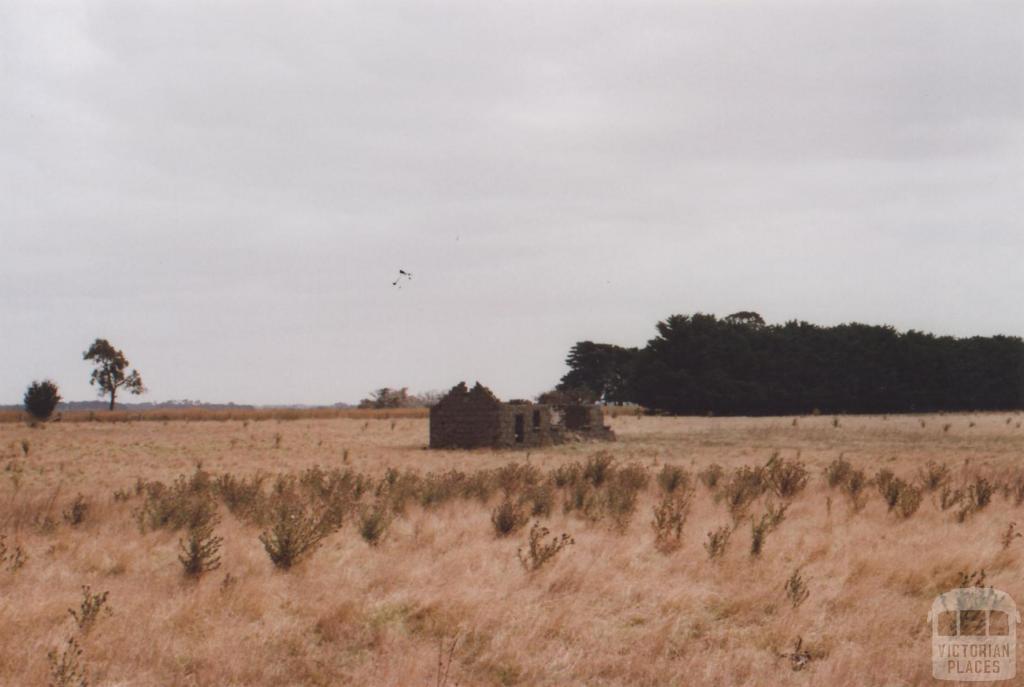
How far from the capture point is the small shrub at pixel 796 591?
6973 mm

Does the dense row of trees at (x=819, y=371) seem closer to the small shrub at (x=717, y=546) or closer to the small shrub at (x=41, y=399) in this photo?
the small shrub at (x=41, y=399)

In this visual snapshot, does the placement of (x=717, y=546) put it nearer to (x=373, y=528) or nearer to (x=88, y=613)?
(x=373, y=528)

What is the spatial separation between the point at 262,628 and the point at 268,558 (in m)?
2.77

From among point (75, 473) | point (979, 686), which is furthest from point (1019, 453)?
Result: point (75, 473)

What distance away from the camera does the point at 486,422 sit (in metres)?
34.1

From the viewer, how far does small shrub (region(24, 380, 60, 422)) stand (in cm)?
4819

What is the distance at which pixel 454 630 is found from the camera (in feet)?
20.5

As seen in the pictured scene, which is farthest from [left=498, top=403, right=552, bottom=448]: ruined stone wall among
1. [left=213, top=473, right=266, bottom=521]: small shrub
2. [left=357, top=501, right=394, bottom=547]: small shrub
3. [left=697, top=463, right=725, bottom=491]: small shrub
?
[left=357, top=501, right=394, bottom=547]: small shrub

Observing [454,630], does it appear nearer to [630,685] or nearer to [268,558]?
[630,685]

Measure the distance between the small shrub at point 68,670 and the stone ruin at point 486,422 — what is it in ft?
92.4

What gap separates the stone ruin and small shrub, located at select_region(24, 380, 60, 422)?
28734mm

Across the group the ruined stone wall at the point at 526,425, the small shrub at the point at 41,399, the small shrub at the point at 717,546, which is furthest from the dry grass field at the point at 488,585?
the small shrub at the point at 41,399

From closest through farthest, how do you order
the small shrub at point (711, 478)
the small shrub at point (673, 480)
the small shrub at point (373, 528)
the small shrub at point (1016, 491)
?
the small shrub at point (373, 528) → the small shrub at point (1016, 491) → the small shrub at point (673, 480) → the small shrub at point (711, 478)

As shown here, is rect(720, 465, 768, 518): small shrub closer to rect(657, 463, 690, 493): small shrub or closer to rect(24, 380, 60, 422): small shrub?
rect(657, 463, 690, 493): small shrub
